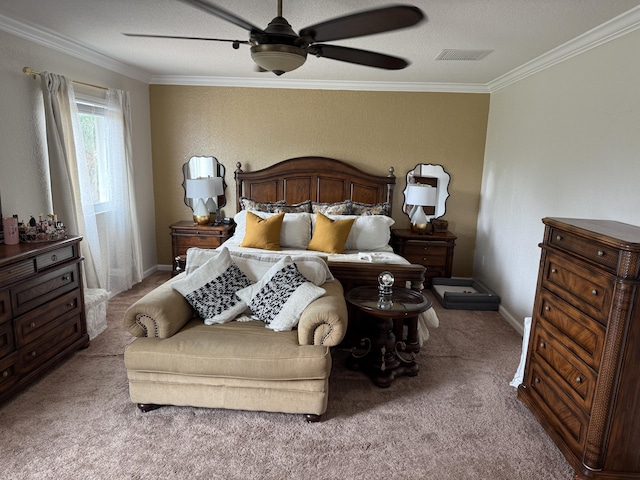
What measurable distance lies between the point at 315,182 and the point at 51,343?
326cm

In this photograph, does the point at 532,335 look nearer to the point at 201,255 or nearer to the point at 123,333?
the point at 201,255

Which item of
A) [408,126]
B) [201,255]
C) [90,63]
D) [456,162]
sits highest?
[90,63]

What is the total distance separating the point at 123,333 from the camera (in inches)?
148

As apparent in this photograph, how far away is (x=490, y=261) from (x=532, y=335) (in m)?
2.41

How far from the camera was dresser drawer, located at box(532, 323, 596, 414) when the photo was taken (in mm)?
2109

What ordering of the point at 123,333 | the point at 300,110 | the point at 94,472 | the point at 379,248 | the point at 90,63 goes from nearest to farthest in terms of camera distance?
1. the point at 94,472
2. the point at 123,333
3. the point at 90,63
4. the point at 379,248
5. the point at 300,110

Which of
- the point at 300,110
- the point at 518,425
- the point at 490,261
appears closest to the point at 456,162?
the point at 490,261

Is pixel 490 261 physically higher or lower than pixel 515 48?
lower

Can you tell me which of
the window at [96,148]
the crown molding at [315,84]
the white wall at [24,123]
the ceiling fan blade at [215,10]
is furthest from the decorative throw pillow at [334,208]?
the ceiling fan blade at [215,10]

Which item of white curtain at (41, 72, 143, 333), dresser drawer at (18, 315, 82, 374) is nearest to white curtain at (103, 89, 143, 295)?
white curtain at (41, 72, 143, 333)

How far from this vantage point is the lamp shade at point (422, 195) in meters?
5.04

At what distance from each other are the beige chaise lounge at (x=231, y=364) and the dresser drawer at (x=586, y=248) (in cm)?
129

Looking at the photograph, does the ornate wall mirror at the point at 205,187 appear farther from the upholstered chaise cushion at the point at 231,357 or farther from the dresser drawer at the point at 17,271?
the upholstered chaise cushion at the point at 231,357

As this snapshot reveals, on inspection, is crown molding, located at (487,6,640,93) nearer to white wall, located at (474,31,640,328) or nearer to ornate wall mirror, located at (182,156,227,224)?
white wall, located at (474,31,640,328)
